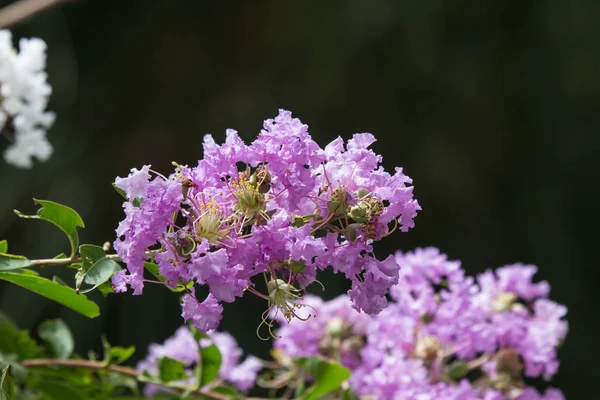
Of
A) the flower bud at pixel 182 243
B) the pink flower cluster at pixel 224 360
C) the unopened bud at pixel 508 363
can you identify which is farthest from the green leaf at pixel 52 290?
the unopened bud at pixel 508 363

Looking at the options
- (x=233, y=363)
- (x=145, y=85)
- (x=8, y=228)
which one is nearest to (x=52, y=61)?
(x=145, y=85)

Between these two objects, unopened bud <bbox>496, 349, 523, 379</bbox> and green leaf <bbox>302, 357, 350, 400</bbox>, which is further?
unopened bud <bbox>496, 349, 523, 379</bbox>

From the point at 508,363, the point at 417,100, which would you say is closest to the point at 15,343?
the point at 508,363

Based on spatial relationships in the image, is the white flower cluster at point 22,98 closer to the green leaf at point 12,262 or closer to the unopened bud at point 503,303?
the green leaf at point 12,262

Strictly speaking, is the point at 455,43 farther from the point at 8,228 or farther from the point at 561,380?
the point at 8,228

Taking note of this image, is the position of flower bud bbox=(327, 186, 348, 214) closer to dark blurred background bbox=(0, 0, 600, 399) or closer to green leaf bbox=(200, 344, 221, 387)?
green leaf bbox=(200, 344, 221, 387)

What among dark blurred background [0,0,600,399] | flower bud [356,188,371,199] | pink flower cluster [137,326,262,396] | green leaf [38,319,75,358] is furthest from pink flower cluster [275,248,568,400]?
dark blurred background [0,0,600,399]
